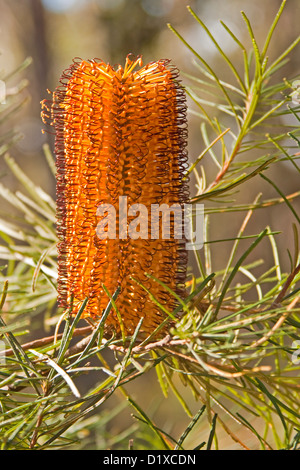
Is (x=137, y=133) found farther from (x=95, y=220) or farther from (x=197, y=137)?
(x=197, y=137)

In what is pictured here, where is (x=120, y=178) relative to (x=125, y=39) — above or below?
below

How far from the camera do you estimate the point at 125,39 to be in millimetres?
2145

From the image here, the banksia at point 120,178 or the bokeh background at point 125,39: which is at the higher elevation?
the bokeh background at point 125,39

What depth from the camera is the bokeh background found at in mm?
2150

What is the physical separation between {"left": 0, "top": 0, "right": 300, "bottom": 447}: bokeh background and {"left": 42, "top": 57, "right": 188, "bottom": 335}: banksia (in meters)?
1.59

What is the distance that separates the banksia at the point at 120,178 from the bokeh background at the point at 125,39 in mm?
1590

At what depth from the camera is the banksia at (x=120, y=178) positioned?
1.07 ft

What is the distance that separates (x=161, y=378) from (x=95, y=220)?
0.58 feet

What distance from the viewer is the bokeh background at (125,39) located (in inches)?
84.7

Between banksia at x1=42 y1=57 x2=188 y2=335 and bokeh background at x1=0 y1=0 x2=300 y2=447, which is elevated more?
bokeh background at x1=0 y1=0 x2=300 y2=447

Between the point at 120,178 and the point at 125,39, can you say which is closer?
the point at 120,178

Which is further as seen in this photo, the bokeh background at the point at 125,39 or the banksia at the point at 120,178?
the bokeh background at the point at 125,39

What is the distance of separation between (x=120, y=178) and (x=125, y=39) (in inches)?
78.8
